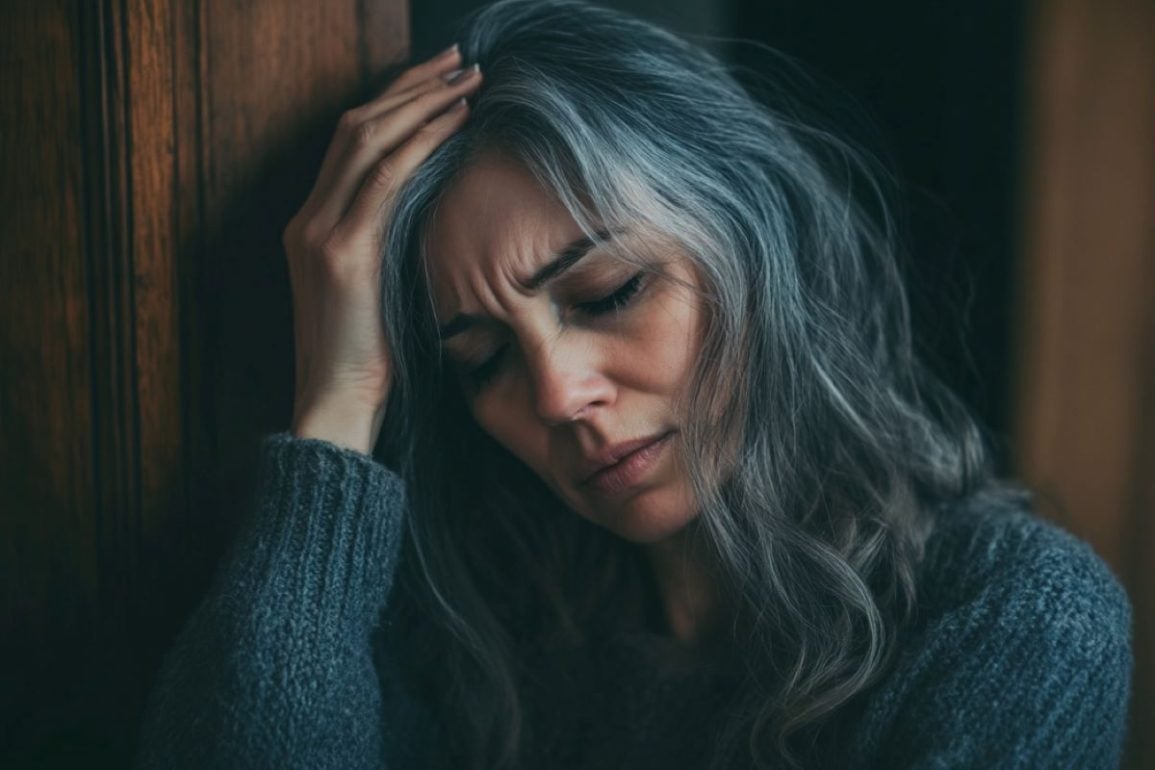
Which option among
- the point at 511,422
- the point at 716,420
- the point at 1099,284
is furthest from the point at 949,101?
the point at 511,422

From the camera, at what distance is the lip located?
3.66 ft

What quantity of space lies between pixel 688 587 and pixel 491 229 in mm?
525

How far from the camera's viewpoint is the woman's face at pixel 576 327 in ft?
3.53

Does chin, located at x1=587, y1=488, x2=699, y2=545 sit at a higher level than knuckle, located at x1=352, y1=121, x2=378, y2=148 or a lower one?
lower

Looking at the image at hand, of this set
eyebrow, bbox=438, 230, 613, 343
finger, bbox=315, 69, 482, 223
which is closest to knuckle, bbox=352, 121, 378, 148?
finger, bbox=315, 69, 482, 223

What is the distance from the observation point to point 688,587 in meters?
1.33

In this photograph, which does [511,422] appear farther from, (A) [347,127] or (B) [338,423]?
(A) [347,127]

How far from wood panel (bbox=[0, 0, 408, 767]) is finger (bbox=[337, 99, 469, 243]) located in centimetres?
10

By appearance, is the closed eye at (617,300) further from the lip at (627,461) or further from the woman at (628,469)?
the lip at (627,461)

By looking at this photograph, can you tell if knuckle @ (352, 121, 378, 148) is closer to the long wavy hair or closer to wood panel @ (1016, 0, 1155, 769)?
the long wavy hair

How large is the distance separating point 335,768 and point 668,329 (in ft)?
1.82

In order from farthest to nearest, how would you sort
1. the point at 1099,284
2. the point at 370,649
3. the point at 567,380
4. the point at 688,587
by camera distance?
the point at 1099,284, the point at 688,587, the point at 370,649, the point at 567,380

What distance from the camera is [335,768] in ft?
3.53

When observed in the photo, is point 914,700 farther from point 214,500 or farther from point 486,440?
point 214,500
